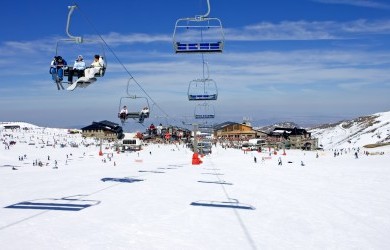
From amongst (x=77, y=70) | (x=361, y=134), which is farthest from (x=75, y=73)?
(x=361, y=134)

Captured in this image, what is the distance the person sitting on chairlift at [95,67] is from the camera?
1252 cm

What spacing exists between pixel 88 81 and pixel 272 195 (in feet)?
28.0

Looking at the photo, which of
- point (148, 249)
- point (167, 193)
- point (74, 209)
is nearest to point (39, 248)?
point (148, 249)

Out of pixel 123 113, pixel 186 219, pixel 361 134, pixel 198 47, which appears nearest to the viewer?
pixel 186 219

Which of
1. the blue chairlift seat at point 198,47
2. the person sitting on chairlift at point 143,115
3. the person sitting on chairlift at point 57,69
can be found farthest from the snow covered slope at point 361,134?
the person sitting on chairlift at point 57,69

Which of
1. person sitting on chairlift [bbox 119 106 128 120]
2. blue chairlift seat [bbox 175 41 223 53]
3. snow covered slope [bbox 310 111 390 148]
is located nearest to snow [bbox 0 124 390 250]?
blue chairlift seat [bbox 175 41 223 53]

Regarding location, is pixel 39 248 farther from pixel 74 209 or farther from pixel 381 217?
pixel 381 217

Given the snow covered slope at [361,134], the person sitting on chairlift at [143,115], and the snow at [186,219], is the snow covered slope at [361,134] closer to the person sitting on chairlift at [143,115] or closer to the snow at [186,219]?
the person sitting on chairlift at [143,115]

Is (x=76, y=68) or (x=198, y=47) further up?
(x=198, y=47)

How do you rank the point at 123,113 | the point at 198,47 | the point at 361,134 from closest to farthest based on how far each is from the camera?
the point at 198,47
the point at 123,113
the point at 361,134

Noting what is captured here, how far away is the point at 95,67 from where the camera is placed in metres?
12.6

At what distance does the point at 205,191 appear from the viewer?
56.1 feet

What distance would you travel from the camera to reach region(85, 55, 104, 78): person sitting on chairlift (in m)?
12.5

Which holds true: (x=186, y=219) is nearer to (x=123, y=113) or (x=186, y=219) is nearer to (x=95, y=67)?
(x=95, y=67)
